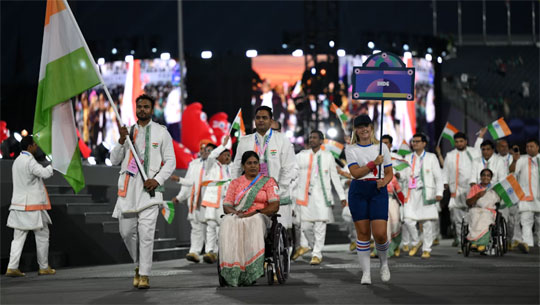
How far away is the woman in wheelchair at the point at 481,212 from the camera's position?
49.8 feet

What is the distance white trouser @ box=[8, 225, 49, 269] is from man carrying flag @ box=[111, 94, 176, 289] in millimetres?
3698

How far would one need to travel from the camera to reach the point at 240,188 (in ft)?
34.6

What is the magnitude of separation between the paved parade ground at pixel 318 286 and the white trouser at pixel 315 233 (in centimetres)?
29

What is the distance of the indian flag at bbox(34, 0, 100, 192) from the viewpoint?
10492mm

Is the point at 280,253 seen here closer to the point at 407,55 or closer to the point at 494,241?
the point at 494,241

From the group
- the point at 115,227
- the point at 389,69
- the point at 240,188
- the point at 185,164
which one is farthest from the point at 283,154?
the point at 185,164

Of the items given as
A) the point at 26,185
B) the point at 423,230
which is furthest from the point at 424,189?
the point at 26,185

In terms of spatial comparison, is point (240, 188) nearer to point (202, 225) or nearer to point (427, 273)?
point (427, 273)

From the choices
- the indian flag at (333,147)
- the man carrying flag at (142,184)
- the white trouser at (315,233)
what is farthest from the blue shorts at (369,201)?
the indian flag at (333,147)

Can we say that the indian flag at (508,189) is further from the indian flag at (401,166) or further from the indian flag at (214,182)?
the indian flag at (214,182)

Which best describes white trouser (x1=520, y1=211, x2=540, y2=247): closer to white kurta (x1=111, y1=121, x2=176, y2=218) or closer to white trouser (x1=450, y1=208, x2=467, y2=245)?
white trouser (x1=450, y1=208, x2=467, y2=245)

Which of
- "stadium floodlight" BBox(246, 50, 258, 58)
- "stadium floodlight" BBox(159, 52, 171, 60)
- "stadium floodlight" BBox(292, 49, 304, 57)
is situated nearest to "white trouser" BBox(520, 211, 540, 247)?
"stadium floodlight" BBox(292, 49, 304, 57)

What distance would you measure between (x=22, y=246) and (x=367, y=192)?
18.5ft

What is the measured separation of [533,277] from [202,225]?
6759 millimetres
